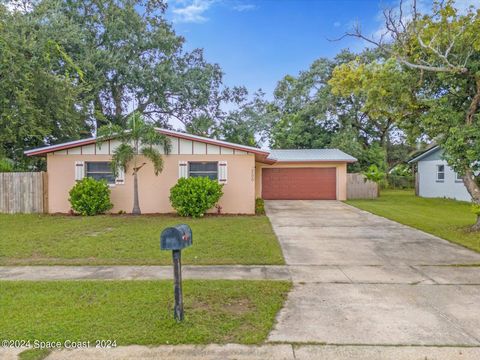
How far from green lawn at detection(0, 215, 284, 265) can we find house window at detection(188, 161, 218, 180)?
202cm

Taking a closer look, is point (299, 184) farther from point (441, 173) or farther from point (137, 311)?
point (137, 311)

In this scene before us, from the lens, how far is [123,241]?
798 centimetres

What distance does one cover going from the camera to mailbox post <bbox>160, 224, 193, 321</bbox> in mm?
3477

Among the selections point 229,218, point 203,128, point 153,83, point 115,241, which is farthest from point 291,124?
point 115,241

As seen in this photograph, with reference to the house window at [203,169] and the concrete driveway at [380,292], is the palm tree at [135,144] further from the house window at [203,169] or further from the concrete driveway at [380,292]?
the concrete driveway at [380,292]

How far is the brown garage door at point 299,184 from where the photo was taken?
2022 centimetres

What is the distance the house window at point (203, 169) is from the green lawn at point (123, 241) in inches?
79.5

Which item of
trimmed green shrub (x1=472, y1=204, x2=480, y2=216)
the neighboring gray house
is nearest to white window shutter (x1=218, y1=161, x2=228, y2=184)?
trimmed green shrub (x1=472, y1=204, x2=480, y2=216)

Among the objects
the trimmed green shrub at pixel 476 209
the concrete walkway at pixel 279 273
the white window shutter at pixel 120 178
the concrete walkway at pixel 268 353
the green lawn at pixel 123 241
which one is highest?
the white window shutter at pixel 120 178

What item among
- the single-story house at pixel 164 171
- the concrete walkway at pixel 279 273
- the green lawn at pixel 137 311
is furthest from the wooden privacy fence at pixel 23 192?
the green lawn at pixel 137 311

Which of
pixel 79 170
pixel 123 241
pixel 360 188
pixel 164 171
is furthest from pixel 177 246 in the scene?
pixel 360 188

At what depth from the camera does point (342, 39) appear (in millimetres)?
9844

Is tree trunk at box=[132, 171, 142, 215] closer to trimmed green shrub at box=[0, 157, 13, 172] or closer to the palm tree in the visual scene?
the palm tree

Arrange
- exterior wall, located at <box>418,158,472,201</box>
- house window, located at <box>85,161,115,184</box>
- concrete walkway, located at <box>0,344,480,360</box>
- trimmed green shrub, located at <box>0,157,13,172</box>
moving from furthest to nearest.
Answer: exterior wall, located at <box>418,158,472,201</box> → trimmed green shrub, located at <box>0,157,13,172</box> → house window, located at <box>85,161,115,184</box> → concrete walkway, located at <box>0,344,480,360</box>
